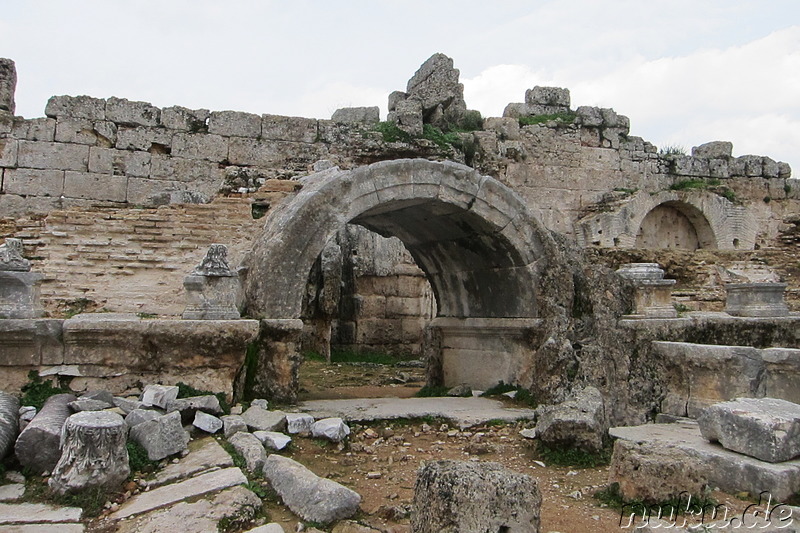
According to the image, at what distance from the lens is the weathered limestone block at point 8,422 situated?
12.2 feet

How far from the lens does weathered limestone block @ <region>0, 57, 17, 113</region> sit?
35.7 feet

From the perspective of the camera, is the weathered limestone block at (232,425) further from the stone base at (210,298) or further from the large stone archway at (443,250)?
the large stone archway at (443,250)

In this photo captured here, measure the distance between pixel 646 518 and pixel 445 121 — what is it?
11648 millimetres

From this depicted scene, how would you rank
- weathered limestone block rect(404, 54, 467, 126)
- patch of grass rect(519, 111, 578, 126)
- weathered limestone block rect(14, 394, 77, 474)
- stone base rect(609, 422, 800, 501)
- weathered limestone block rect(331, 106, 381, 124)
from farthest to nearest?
patch of grass rect(519, 111, 578, 126) < weathered limestone block rect(404, 54, 467, 126) < weathered limestone block rect(331, 106, 381, 124) < weathered limestone block rect(14, 394, 77, 474) < stone base rect(609, 422, 800, 501)

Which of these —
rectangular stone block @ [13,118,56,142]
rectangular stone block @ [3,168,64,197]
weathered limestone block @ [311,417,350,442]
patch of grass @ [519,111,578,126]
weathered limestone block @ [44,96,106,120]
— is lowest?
weathered limestone block @ [311,417,350,442]

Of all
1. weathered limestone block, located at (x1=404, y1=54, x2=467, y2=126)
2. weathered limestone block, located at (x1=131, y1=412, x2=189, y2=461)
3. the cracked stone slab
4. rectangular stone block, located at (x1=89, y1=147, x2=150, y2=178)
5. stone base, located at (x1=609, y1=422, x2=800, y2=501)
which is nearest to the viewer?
stone base, located at (x1=609, y1=422, x2=800, y2=501)

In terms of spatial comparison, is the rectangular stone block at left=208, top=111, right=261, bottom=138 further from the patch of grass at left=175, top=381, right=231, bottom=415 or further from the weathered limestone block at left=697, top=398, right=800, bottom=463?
the weathered limestone block at left=697, top=398, right=800, bottom=463

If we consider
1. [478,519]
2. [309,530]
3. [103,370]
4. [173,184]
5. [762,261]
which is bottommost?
[309,530]

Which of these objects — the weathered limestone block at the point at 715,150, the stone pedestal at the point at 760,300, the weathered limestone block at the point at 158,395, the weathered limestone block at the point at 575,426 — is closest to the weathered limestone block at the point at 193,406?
the weathered limestone block at the point at 158,395

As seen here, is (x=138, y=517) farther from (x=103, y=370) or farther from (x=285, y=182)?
(x=285, y=182)

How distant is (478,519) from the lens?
2791 mm

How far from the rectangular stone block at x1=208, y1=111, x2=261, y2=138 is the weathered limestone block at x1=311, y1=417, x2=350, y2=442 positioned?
8.42 m

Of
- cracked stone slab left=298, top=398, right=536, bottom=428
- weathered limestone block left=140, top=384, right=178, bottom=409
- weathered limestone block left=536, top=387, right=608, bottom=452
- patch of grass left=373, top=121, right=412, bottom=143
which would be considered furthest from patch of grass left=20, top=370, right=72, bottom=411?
patch of grass left=373, top=121, right=412, bottom=143

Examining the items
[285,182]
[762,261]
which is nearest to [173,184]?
[285,182]
